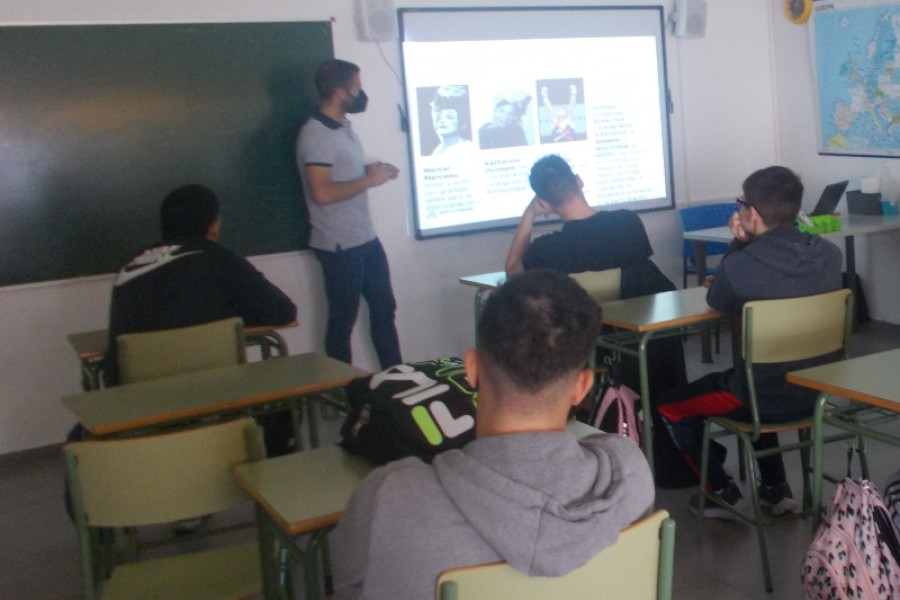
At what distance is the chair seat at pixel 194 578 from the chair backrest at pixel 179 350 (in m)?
0.86

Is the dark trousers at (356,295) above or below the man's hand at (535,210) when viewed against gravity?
below

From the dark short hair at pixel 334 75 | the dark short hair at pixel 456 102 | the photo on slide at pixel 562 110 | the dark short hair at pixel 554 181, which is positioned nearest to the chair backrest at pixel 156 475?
the dark short hair at pixel 554 181

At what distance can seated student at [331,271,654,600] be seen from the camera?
4.12 feet

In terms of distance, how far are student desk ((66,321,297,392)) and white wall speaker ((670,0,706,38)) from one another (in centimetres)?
358

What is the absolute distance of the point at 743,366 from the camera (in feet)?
9.32

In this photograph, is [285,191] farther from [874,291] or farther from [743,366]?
[874,291]

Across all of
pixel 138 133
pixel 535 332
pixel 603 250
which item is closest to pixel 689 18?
pixel 603 250

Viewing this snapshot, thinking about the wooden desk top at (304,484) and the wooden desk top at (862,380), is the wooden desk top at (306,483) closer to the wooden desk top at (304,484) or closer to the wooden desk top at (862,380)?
the wooden desk top at (304,484)

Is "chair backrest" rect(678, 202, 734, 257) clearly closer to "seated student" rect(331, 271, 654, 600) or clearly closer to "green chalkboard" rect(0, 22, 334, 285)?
"green chalkboard" rect(0, 22, 334, 285)

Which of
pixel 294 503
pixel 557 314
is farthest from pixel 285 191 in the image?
pixel 557 314

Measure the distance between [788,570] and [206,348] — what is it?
1904mm

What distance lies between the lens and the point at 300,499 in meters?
1.79

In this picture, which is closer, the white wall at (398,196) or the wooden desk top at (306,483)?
the wooden desk top at (306,483)

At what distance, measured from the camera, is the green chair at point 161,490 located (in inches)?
74.1
